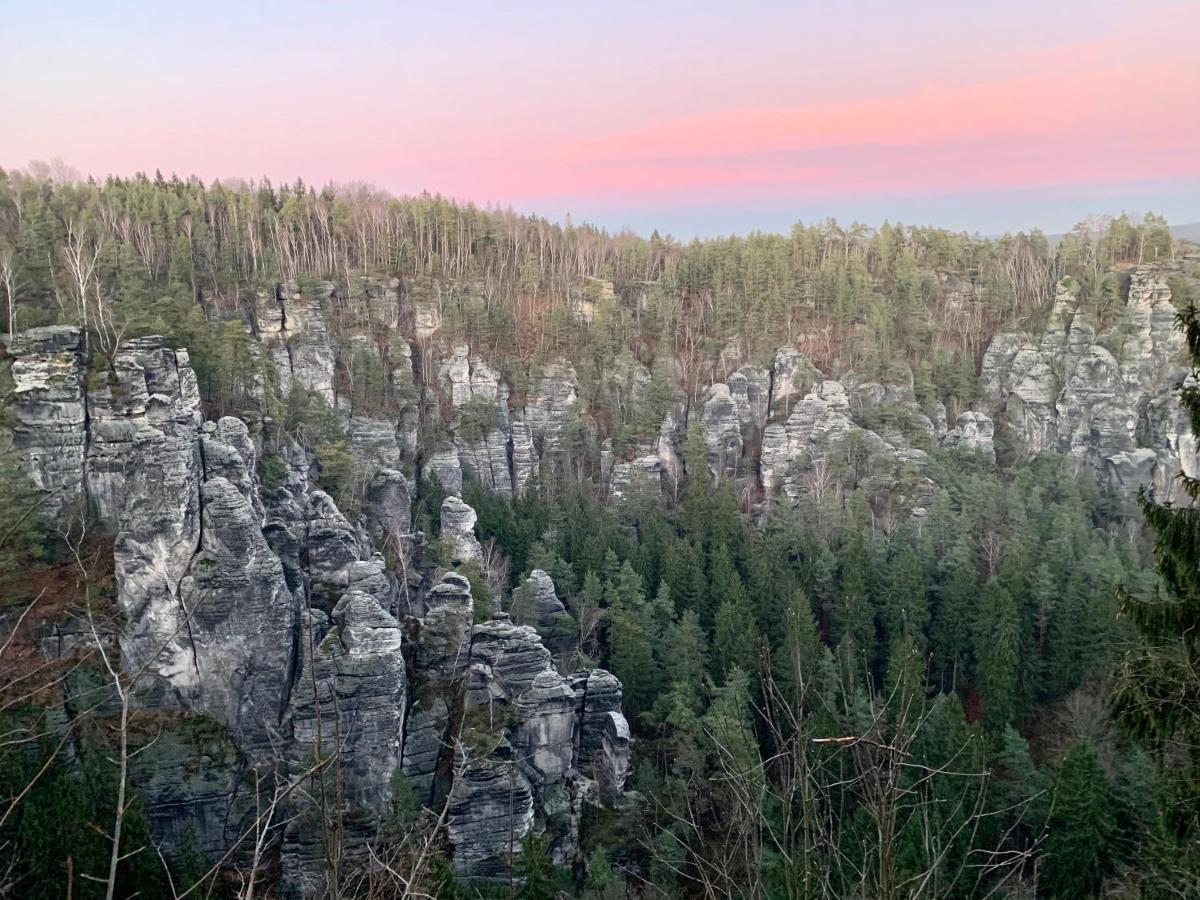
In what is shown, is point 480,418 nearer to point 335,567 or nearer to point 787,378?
point 787,378

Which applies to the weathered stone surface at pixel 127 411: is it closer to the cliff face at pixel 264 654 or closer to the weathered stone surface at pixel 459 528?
the cliff face at pixel 264 654

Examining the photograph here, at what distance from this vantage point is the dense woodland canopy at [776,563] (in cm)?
832

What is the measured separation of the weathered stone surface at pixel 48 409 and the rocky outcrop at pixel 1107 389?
44734 millimetres

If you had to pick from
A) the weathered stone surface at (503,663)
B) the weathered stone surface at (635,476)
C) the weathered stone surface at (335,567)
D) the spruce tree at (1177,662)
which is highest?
the spruce tree at (1177,662)

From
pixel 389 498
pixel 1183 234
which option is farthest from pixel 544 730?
pixel 1183 234

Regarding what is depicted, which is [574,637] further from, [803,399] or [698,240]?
[698,240]

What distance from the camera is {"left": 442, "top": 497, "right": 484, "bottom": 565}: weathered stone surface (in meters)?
28.5

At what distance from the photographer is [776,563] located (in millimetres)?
32281

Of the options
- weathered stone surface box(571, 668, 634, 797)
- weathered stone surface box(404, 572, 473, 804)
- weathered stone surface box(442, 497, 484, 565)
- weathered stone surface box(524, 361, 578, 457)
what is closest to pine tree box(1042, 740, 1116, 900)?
weathered stone surface box(571, 668, 634, 797)

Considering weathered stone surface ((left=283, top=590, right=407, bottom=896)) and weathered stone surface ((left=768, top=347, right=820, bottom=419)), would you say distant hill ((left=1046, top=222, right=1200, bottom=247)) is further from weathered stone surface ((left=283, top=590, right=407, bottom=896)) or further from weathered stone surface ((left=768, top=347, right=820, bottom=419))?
weathered stone surface ((left=283, top=590, right=407, bottom=896))

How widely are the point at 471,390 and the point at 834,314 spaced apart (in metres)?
23.1

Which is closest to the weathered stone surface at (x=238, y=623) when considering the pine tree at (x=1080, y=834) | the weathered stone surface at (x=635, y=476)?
the pine tree at (x=1080, y=834)

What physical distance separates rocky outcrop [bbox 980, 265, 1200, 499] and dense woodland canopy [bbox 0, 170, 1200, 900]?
1.90m

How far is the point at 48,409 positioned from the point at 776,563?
79.0ft
